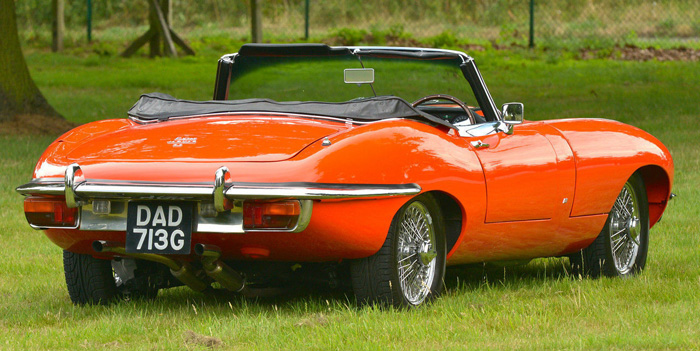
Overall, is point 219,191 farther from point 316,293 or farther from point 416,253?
point 316,293

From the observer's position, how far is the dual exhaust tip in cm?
459

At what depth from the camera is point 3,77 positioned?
1443cm

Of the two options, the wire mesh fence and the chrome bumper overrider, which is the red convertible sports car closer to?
the chrome bumper overrider

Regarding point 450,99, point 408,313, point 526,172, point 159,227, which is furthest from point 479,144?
point 159,227

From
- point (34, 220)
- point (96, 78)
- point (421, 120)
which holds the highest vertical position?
point (421, 120)

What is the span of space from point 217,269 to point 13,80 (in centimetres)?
1065

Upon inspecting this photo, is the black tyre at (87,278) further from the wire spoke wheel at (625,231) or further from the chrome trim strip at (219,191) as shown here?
the wire spoke wheel at (625,231)

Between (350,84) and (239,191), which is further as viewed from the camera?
(350,84)

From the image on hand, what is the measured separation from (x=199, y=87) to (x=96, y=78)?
2.82 metres

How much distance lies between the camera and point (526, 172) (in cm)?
547

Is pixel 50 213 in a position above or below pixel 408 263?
above

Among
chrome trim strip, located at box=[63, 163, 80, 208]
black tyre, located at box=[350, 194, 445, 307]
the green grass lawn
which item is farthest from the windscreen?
chrome trim strip, located at box=[63, 163, 80, 208]

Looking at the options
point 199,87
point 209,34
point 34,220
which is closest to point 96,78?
point 199,87

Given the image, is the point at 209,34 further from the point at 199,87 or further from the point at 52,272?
the point at 52,272
